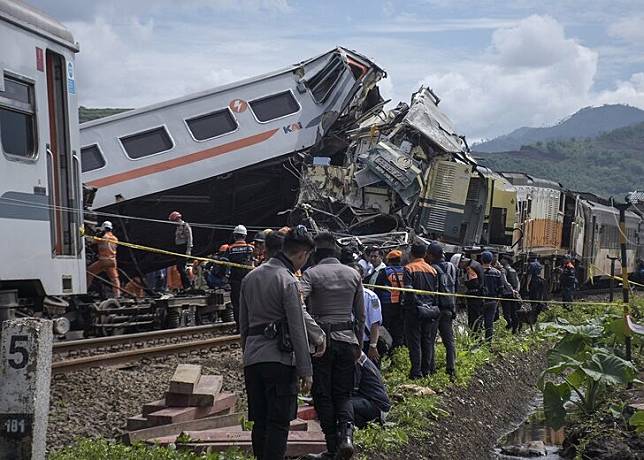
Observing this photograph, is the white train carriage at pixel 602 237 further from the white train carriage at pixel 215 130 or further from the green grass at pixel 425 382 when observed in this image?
the green grass at pixel 425 382

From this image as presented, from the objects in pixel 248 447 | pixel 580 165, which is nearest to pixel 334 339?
pixel 248 447

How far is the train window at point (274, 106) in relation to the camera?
19.7m

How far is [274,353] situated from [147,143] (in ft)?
43.2

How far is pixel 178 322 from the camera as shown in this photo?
15352mm

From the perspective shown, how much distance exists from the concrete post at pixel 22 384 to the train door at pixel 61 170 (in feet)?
14.6

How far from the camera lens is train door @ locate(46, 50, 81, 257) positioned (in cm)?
962

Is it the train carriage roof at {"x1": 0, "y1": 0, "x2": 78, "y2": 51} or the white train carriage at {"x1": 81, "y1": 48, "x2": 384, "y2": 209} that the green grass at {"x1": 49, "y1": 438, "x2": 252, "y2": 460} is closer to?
the train carriage roof at {"x1": 0, "y1": 0, "x2": 78, "y2": 51}

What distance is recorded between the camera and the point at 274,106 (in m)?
20.0

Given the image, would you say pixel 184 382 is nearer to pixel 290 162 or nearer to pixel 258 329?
pixel 258 329

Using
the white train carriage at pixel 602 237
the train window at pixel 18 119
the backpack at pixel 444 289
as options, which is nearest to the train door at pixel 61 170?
the train window at pixel 18 119

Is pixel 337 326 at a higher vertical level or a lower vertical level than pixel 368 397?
higher

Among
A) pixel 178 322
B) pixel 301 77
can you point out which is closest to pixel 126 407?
pixel 178 322

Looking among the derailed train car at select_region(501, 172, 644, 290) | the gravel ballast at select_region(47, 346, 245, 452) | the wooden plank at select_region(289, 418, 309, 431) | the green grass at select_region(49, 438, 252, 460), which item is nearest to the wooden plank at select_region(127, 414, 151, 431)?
the gravel ballast at select_region(47, 346, 245, 452)

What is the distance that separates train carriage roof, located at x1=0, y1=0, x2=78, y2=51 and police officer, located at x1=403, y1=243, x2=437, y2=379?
4.27 meters
